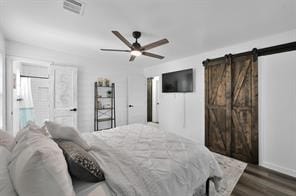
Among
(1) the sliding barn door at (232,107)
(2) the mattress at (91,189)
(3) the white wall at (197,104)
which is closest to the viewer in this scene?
(2) the mattress at (91,189)

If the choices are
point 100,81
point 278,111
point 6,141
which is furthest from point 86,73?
point 278,111

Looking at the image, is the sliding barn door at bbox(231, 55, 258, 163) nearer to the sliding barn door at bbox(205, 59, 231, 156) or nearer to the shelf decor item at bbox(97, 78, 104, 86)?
the sliding barn door at bbox(205, 59, 231, 156)

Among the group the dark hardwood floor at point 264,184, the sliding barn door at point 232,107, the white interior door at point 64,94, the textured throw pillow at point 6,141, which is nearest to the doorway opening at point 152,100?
the sliding barn door at point 232,107

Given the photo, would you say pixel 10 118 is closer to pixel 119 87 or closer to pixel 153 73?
pixel 119 87

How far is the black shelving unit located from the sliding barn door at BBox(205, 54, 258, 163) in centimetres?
297

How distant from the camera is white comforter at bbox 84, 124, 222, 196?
1.24 metres

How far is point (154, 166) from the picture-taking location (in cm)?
146

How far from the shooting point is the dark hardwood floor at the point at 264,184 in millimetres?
2123

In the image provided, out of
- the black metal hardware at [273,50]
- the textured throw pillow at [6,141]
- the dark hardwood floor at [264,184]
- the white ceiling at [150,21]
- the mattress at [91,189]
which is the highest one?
the white ceiling at [150,21]

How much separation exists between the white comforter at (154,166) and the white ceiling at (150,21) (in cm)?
177

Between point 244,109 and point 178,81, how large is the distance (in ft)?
6.25

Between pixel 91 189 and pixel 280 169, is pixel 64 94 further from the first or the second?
pixel 280 169

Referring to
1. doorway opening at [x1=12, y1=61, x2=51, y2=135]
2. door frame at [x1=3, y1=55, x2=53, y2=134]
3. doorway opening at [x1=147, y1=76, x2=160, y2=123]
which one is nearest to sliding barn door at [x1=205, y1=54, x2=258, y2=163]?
doorway opening at [x1=147, y1=76, x2=160, y2=123]

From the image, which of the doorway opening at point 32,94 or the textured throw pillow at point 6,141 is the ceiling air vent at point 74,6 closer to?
the textured throw pillow at point 6,141
